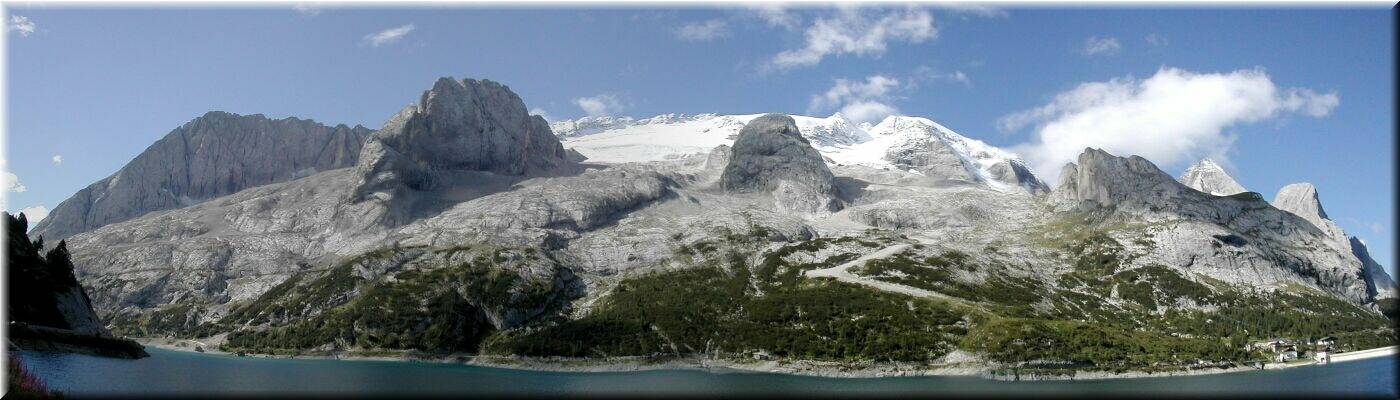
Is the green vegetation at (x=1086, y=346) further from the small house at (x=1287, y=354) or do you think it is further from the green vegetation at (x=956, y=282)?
the green vegetation at (x=956, y=282)

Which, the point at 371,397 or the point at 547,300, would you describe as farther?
the point at 547,300

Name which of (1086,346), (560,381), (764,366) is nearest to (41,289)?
(560,381)

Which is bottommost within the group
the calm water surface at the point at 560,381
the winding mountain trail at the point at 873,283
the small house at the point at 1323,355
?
the calm water surface at the point at 560,381

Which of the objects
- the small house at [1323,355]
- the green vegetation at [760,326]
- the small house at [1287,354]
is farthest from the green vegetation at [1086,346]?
the small house at [1323,355]

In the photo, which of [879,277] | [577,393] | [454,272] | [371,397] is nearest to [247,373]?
[371,397]

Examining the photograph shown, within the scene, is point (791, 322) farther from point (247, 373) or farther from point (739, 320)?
point (247, 373)

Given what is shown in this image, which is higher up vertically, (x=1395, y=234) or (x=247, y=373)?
(x=1395, y=234)
